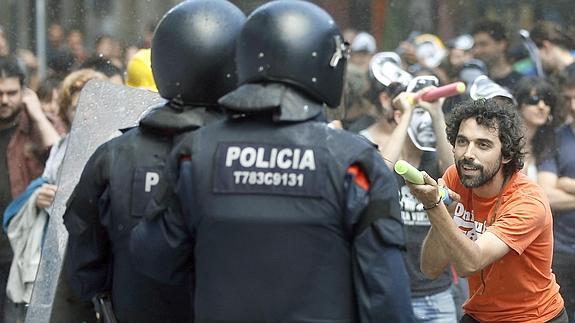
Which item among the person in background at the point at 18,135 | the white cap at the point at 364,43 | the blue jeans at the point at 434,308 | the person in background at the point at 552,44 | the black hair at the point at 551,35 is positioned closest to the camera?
the blue jeans at the point at 434,308

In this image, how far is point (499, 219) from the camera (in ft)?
17.5

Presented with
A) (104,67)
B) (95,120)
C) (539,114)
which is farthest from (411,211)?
(95,120)

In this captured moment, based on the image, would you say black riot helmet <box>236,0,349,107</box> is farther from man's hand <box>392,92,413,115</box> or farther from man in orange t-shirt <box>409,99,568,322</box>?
man's hand <box>392,92,413,115</box>

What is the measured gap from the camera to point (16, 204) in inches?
314

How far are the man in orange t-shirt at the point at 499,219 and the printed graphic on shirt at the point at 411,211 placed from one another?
1.84 m

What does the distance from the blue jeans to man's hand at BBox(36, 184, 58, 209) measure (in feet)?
6.80

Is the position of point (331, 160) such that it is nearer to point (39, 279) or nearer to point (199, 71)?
point (199, 71)

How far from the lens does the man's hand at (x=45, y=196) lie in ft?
24.8

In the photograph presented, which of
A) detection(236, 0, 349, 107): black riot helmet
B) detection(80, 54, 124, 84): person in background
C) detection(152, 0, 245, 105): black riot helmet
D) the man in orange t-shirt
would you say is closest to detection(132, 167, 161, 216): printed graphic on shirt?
detection(152, 0, 245, 105): black riot helmet

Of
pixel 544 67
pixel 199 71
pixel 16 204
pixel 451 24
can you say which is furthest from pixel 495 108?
pixel 451 24

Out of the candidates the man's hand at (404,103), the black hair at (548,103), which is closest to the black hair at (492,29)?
the black hair at (548,103)

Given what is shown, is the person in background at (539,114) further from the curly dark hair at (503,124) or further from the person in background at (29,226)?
the curly dark hair at (503,124)

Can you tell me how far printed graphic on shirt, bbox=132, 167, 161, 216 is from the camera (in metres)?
4.75

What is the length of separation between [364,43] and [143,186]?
6.21m
